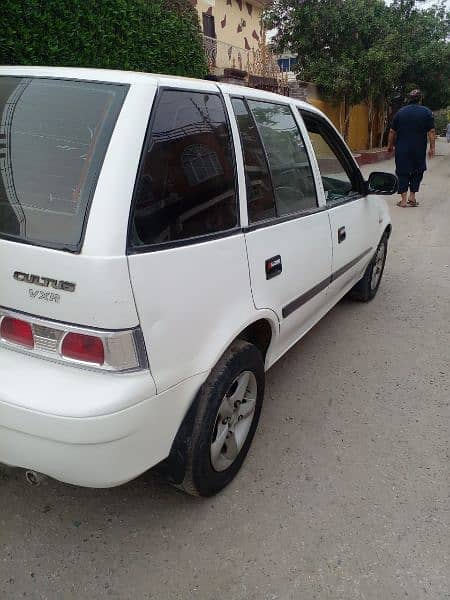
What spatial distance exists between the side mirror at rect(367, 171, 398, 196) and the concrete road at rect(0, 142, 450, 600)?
4.91 ft

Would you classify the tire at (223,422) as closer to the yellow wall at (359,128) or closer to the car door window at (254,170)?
the car door window at (254,170)

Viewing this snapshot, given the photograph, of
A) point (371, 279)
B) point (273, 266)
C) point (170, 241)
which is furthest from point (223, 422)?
point (371, 279)

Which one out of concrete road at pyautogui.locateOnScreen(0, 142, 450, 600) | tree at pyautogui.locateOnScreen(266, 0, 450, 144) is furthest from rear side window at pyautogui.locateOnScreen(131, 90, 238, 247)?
tree at pyautogui.locateOnScreen(266, 0, 450, 144)

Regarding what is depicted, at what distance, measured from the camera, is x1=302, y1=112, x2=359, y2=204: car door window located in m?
3.17

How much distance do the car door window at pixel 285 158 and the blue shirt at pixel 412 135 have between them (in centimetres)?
619

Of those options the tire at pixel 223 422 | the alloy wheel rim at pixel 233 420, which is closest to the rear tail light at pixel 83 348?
the tire at pixel 223 422

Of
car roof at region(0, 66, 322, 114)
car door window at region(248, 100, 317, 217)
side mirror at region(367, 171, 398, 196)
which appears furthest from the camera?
side mirror at region(367, 171, 398, 196)

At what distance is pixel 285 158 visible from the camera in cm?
272

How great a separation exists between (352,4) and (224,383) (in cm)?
1417

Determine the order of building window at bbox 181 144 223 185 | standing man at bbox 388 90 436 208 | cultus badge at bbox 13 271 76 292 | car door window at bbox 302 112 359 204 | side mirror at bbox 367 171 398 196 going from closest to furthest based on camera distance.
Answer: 1. cultus badge at bbox 13 271 76 292
2. building window at bbox 181 144 223 185
3. car door window at bbox 302 112 359 204
4. side mirror at bbox 367 171 398 196
5. standing man at bbox 388 90 436 208

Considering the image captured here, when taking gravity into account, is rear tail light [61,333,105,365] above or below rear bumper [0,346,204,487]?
above

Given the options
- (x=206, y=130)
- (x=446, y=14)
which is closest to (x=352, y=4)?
(x=446, y=14)

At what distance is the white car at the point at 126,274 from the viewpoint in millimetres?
1611

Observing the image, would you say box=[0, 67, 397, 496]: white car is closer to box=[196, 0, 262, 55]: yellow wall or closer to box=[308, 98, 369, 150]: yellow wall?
box=[196, 0, 262, 55]: yellow wall
